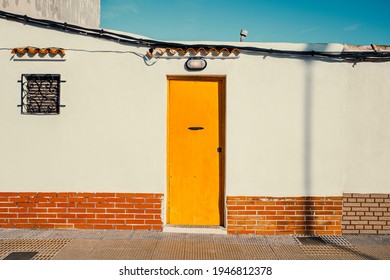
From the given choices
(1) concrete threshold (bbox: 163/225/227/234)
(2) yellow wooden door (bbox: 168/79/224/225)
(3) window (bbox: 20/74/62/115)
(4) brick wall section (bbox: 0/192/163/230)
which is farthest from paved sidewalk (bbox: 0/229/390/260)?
(3) window (bbox: 20/74/62/115)

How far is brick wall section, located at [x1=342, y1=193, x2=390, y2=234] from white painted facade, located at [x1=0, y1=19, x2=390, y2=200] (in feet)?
0.99

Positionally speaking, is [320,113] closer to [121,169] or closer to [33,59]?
[121,169]

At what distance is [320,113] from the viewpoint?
16.4 feet

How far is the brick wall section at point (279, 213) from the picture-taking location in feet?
16.3

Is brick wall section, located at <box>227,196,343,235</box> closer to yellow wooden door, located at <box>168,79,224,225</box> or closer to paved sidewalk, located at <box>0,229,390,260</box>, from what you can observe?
paved sidewalk, located at <box>0,229,390,260</box>

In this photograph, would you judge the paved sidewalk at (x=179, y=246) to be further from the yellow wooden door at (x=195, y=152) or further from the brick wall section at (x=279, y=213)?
the yellow wooden door at (x=195, y=152)

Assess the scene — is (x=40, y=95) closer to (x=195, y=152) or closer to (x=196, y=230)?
→ (x=195, y=152)

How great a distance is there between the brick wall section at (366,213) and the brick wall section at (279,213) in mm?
188

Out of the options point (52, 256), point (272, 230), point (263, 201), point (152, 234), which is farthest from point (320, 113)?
point (52, 256)

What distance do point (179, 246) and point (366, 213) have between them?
3012 mm

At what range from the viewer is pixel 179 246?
4438 mm

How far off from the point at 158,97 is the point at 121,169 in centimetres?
127

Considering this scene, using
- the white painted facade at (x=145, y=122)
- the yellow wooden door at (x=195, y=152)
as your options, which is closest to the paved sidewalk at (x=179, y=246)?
the yellow wooden door at (x=195, y=152)

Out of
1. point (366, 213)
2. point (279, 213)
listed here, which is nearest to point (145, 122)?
point (279, 213)
